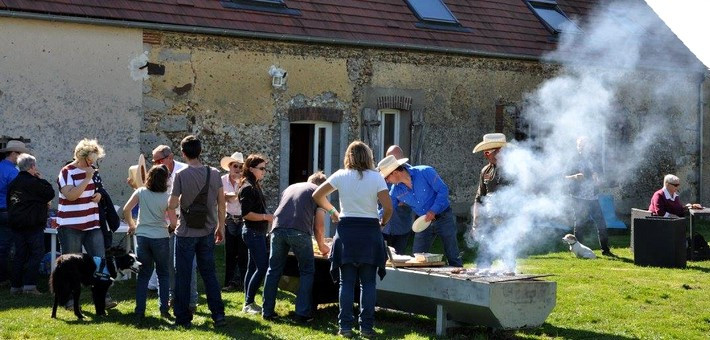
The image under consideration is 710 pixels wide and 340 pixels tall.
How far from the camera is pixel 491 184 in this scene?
12.1 metres

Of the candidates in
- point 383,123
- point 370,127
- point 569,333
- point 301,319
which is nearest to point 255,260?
point 301,319

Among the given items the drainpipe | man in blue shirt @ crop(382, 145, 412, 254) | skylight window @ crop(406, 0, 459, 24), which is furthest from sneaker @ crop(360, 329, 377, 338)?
the drainpipe

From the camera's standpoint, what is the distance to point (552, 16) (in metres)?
22.1

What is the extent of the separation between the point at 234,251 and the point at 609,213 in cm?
1104

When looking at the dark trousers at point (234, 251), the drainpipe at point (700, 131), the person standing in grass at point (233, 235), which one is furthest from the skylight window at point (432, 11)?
the dark trousers at point (234, 251)

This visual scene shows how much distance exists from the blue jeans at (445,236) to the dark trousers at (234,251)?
206 centimetres

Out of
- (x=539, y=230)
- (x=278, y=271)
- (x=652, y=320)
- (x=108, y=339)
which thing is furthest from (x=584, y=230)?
(x=108, y=339)

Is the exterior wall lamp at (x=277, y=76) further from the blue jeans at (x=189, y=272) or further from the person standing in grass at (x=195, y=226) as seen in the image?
the blue jeans at (x=189, y=272)

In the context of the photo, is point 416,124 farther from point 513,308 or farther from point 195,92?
point 513,308

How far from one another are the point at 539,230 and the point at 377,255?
9.98m

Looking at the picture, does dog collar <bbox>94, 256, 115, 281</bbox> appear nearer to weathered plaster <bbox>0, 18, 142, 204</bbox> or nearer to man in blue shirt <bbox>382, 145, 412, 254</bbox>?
man in blue shirt <bbox>382, 145, 412, 254</bbox>

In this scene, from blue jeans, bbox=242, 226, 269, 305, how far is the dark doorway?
726 centimetres

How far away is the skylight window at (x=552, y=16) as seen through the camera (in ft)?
71.0

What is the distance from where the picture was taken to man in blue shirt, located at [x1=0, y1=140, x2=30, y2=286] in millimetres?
12391
